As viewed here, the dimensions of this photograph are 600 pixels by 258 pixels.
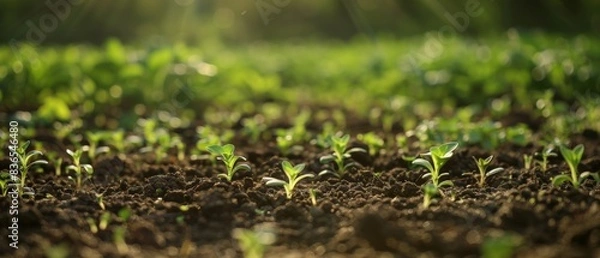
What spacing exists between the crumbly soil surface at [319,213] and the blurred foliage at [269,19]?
7.32 metres

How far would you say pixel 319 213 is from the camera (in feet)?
7.70

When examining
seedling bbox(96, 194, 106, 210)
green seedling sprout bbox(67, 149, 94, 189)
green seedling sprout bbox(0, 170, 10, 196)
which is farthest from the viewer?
green seedling sprout bbox(67, 149, 94, 189)

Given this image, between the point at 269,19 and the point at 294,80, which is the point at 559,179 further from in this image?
the point at 269,19

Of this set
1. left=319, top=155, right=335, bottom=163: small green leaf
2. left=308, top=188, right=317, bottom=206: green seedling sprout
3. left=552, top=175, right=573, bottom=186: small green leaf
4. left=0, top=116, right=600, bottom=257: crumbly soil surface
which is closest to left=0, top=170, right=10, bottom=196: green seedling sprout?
left=0, top=116, right=600, bottom=257: crumbly soil surface

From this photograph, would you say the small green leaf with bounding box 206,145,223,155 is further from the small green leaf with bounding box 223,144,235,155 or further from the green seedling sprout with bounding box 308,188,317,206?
the green seedling sprout with bounding box 308,188,317,206

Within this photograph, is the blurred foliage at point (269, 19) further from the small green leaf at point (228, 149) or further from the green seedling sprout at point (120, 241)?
the green seedling sprout at point (120, 241)

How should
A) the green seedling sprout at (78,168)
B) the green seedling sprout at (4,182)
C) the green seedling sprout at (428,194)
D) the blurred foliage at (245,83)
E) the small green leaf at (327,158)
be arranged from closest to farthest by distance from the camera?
the green seedling sprout at (428,194) < the green seedling sprout at (4,182) < the green seedling sprout at (78,168) < the small green leaf at (327,158) < the blurred foliage at (245,83)

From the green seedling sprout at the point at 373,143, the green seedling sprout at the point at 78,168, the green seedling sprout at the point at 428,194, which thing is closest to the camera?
the green seedling sprout at the point at 428,194

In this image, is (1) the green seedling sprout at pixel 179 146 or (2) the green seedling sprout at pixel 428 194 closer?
(2) the green seedling sprout at pixel 428 194

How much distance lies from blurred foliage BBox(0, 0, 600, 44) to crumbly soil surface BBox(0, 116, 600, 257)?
7.32m

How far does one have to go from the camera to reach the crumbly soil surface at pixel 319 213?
1.96 meters

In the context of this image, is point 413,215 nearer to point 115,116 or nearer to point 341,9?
point 115,116

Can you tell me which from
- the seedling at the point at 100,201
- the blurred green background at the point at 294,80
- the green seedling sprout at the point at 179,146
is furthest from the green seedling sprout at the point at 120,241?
the blurred green background at the point at 294,80

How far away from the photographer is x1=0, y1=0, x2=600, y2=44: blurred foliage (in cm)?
1091
